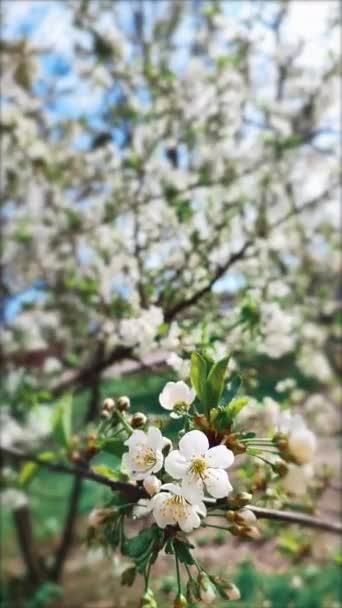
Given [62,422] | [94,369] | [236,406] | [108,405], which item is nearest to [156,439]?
[236,406]

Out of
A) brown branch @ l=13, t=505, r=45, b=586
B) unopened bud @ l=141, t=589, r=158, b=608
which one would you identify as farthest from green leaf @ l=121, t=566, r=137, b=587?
brown branch @ l=13, t=505, r=45, b=586

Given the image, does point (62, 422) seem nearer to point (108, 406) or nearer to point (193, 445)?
point (108, 406)

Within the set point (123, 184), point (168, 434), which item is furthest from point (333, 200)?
point (168, 434)

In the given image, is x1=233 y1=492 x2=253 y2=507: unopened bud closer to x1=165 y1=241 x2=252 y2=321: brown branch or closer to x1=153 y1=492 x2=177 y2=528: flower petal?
x1=153 y1=492 x2=177 y2=528: flower petal

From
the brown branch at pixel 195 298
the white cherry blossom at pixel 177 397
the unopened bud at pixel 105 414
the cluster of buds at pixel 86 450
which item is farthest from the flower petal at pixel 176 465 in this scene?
the brown branch at pixel 195 298

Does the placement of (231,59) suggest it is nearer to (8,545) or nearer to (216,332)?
(216,332)
